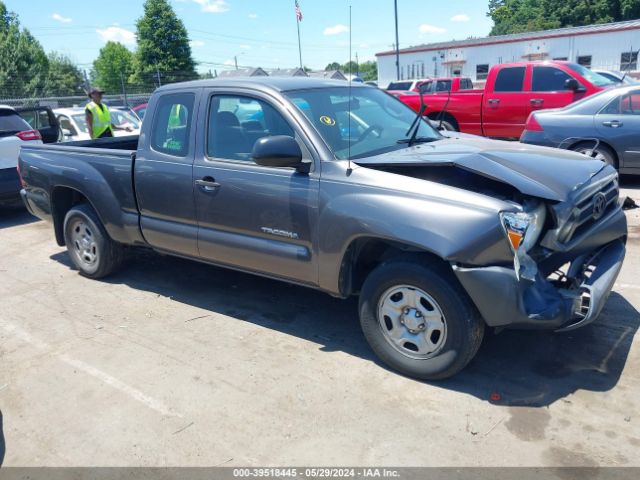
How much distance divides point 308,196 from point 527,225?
1439 mm

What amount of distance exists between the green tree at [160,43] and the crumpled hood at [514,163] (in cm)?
5329

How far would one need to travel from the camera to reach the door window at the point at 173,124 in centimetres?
472

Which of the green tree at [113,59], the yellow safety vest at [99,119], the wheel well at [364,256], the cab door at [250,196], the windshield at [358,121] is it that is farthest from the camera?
the green tree at [113,59]

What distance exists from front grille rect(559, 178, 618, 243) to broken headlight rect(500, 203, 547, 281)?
0.29m

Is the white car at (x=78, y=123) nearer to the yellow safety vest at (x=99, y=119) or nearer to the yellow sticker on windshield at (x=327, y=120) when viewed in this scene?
the yellow safety vest at (x=99, y=119)

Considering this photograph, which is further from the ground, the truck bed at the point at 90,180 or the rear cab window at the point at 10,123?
the rear cab window at the point at 10,123

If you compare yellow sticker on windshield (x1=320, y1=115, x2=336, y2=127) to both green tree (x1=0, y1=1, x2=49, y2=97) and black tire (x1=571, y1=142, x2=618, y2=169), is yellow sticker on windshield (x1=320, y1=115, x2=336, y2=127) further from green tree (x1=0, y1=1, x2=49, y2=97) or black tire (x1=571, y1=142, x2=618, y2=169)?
green tree (x1=0, y1=1, x2=49, y2=97)

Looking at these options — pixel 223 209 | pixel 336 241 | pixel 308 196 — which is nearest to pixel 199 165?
pixel 223 209

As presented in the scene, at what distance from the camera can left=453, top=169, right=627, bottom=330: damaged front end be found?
321 cm

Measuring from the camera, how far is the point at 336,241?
3791 millimetres

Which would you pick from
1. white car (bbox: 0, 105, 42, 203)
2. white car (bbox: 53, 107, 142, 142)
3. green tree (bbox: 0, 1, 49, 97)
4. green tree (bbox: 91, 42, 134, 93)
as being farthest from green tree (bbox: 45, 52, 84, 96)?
white car (bbox: 0, 105, 42, 203)

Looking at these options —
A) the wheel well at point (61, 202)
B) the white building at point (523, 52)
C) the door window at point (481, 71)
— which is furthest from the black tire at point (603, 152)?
the door window at point (481, 71)

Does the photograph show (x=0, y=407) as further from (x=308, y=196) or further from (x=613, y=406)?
(x=613, y=406)

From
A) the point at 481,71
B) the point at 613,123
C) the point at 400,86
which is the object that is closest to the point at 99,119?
the point at 613,123
